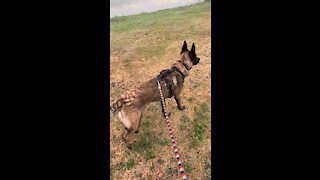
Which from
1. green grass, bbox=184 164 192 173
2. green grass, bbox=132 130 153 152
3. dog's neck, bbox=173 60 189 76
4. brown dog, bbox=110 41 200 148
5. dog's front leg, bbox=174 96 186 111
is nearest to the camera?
green grass, bbox=184 164 192 173

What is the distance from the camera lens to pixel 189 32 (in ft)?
44.4

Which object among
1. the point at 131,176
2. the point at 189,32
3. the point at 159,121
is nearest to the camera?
the point at 131,176

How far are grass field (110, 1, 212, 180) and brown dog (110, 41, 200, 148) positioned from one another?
554 millimetres

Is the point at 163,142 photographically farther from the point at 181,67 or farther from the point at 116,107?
the point at 181,67

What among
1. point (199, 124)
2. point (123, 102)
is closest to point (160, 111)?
point (199, 124)

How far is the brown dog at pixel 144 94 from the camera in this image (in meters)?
4.61

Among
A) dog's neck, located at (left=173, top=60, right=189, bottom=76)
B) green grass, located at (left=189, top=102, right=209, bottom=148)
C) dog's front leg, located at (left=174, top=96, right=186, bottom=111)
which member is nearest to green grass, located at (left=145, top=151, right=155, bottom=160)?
green grass, located at (left=189, top=102, right=209, bottom=148)

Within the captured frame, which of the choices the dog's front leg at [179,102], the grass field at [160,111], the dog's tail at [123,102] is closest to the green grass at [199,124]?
the grass field at [160,111]

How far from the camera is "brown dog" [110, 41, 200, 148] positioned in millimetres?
4613

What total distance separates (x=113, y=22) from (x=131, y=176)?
16.6 m

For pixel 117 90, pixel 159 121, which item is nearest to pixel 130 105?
pixel 159 121

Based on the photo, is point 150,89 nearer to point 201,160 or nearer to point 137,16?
point 201,160

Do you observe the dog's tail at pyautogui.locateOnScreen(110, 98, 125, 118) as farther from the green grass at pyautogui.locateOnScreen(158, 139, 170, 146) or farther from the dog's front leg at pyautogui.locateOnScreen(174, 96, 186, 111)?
the dog's front leg at pyautogui.locateOnScreen(174, 96, 186, 111)

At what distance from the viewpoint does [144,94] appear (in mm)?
4844
